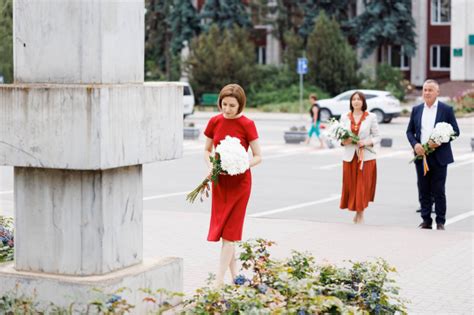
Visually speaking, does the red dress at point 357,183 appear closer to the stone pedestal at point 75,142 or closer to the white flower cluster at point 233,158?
the white flower cluster at point 233,158

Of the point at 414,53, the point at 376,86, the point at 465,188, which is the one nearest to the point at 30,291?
the point at 465,188

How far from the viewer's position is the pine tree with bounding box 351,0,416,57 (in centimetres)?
6253

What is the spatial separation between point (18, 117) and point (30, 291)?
120 centimetres

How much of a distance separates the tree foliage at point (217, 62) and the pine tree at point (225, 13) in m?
4.96

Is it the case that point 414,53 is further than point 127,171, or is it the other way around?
point 414,53

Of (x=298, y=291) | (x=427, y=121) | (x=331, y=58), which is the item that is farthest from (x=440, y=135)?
(x=331, y=58)

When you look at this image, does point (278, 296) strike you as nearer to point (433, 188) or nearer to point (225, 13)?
point (433, 188)

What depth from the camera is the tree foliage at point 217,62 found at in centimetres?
5953

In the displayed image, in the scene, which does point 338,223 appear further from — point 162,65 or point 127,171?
point 162,65

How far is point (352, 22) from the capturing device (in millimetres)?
64562

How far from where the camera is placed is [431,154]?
14.6 m

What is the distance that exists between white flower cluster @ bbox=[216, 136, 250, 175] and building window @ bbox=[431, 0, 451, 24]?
58353mm

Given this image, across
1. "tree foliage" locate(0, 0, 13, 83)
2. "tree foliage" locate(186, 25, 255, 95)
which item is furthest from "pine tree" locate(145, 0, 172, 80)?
"tree foliage" locate(0, 0, 13, 83)

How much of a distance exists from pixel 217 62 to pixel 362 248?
155 feet
